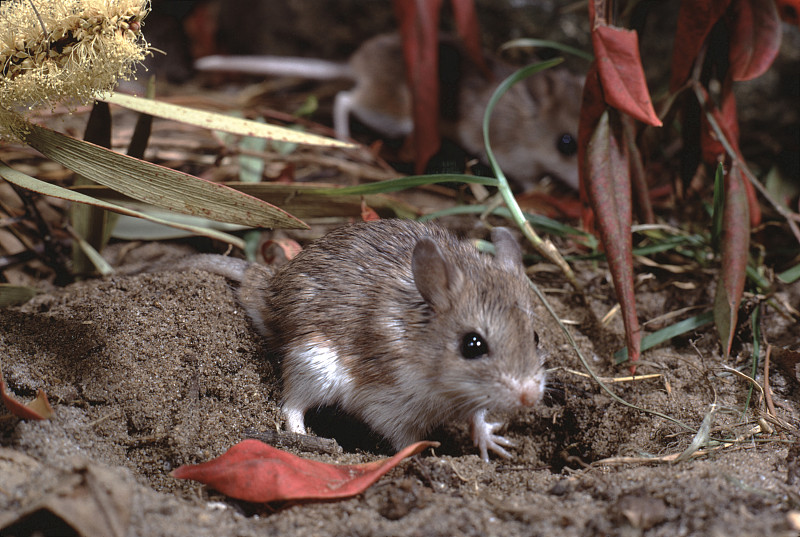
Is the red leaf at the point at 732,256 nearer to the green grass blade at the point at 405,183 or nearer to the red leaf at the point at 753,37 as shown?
the red leaf at the point at 753,37

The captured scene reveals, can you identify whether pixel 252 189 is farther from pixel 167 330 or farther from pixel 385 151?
pixel 385 151

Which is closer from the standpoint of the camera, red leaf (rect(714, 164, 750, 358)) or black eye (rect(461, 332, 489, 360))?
black eye (rect(461, 332, 489, 360))

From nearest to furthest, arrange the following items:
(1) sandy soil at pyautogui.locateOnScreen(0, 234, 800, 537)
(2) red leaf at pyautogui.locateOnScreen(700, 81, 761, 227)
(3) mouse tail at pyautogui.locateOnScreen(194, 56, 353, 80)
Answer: (1) sandy soil at pyautogui.locateOnScreen(0, 234, 800, 537) < (2) red leaf at pyautogui.locateOnScreen(700, 81, 761, 227) < (3) mouse tail at pyautogui.locateOnScreen(194, 56, 353, 80)

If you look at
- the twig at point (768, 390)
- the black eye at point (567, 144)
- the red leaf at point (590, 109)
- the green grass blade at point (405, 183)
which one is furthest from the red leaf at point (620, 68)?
the black eye at point (567, 144)

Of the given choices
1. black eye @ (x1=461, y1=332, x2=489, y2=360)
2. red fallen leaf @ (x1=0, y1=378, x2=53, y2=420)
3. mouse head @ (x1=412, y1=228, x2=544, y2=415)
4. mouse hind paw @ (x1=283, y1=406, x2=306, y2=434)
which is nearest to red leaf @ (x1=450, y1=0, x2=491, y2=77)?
mouse head @ (x1=412, y1=228, x2=544, y2=415)

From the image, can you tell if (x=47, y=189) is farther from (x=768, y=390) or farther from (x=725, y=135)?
(x=725, y=135)

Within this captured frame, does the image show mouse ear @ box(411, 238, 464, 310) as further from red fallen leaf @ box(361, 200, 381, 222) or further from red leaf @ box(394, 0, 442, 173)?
red leaf @ box(394, 0, 442, 173)

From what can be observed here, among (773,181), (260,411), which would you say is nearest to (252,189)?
(260,411)
